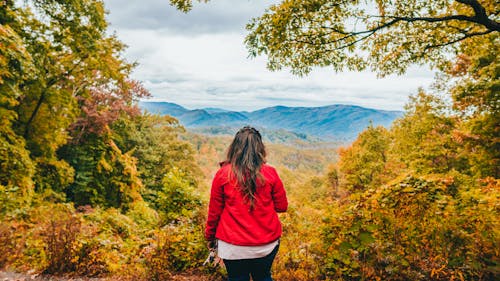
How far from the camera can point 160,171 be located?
30.4 metres

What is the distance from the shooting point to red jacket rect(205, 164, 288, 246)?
8.66 ft

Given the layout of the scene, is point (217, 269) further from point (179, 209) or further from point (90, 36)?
point (90, 36)

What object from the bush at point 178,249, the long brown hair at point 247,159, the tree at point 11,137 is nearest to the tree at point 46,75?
the tree at point 11,137

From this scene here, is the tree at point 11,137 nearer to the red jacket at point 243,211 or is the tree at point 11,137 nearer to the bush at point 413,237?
the red jacket at point 243,211

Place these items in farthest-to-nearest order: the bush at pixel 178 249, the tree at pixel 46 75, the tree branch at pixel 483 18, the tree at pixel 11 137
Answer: the tree at pixel 46 75 → the tree at pixel 11 137 → the bush at pixel 178 249 → the tree branch at pixel 483 18

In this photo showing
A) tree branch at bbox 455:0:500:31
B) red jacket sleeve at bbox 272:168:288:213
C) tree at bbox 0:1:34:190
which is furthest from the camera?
tree at bbox 0:1:34:190

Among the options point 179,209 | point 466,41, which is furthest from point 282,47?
point 466,41

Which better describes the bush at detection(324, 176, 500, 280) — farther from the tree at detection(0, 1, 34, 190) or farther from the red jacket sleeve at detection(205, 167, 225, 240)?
the tree at detection(0, 1, 34, 190)

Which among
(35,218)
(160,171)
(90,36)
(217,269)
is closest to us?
(217,269)

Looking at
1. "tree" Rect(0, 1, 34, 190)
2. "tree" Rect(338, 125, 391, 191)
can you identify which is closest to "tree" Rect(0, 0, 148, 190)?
"tree" Rect(0, 1, 34, 190)

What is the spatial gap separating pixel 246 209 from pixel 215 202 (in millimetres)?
327

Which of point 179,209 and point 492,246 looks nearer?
point 492,246

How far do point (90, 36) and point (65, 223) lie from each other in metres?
10.0

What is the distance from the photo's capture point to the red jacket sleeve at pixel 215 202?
8.88 feet
